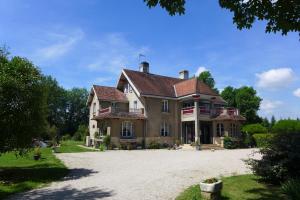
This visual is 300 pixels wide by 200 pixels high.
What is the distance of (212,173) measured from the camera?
49.3 ft

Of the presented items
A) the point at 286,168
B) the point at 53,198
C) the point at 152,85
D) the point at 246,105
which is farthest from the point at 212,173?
the point at 246,105

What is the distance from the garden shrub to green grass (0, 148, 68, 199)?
27.9ft

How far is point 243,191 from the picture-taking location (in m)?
11.0

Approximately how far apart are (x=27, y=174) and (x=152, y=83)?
82.3ft

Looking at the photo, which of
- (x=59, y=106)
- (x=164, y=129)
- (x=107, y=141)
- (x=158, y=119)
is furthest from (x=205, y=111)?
(x=59, y=106)

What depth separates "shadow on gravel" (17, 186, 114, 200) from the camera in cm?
1031

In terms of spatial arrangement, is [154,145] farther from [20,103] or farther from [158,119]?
[20,103]

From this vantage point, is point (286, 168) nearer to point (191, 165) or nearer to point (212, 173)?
point (212, 173)

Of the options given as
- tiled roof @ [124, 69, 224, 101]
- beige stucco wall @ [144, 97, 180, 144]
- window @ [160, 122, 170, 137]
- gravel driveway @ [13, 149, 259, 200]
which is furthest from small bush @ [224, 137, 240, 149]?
gravel driveway @ [13, 149, 259, 200]

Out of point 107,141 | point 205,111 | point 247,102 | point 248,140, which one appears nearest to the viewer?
point 107,141

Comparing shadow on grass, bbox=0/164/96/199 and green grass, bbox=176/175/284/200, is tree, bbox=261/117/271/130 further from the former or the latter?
green grass, bbox=176/175/284/200

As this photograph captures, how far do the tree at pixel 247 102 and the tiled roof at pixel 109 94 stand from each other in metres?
23.8

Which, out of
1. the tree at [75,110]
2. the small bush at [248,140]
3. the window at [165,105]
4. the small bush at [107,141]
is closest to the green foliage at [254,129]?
the small bush at [248,140]

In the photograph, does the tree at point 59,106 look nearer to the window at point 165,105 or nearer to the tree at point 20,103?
the window at point 165,105
